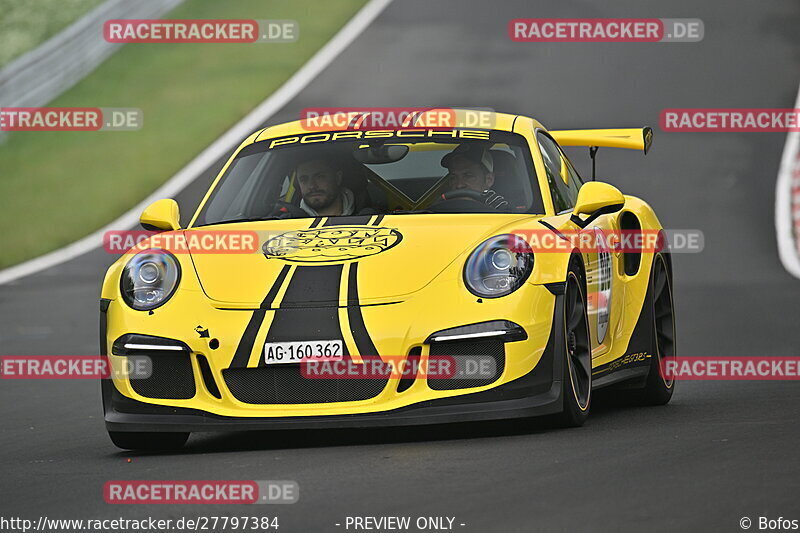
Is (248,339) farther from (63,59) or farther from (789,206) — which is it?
(63,59)

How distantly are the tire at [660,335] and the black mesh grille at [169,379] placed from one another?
2619mm

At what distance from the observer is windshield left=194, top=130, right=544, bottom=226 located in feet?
25.3

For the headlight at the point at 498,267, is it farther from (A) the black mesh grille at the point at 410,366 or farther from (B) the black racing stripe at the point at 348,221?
(B) the black racing stripe at the point at 348,221

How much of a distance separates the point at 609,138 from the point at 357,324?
3.21m

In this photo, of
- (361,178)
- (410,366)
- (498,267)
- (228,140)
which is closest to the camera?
(410,366)

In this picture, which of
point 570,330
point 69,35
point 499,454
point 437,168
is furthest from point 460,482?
point 69,35

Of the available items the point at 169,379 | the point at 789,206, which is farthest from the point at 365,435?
the point at 789,206

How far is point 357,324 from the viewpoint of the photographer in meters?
6.51

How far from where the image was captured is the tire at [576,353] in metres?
6.83

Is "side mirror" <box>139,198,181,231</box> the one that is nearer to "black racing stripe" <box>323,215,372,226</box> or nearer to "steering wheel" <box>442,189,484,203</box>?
"black racing stripe" <box>323,215,372,226</box>

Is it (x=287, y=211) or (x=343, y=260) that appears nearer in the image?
(x=343, y=260)

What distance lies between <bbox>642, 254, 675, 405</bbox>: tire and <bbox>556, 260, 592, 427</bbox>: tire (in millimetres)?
1257

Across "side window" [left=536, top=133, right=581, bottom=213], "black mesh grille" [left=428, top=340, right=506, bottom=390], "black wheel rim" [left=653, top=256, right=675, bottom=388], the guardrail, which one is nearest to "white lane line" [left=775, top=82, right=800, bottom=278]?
"black wheel rim" [left=653, top=256, right=675, bottom=388]

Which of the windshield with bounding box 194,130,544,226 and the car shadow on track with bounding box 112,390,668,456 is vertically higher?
the windshield with bounding box 194,130,544,226
